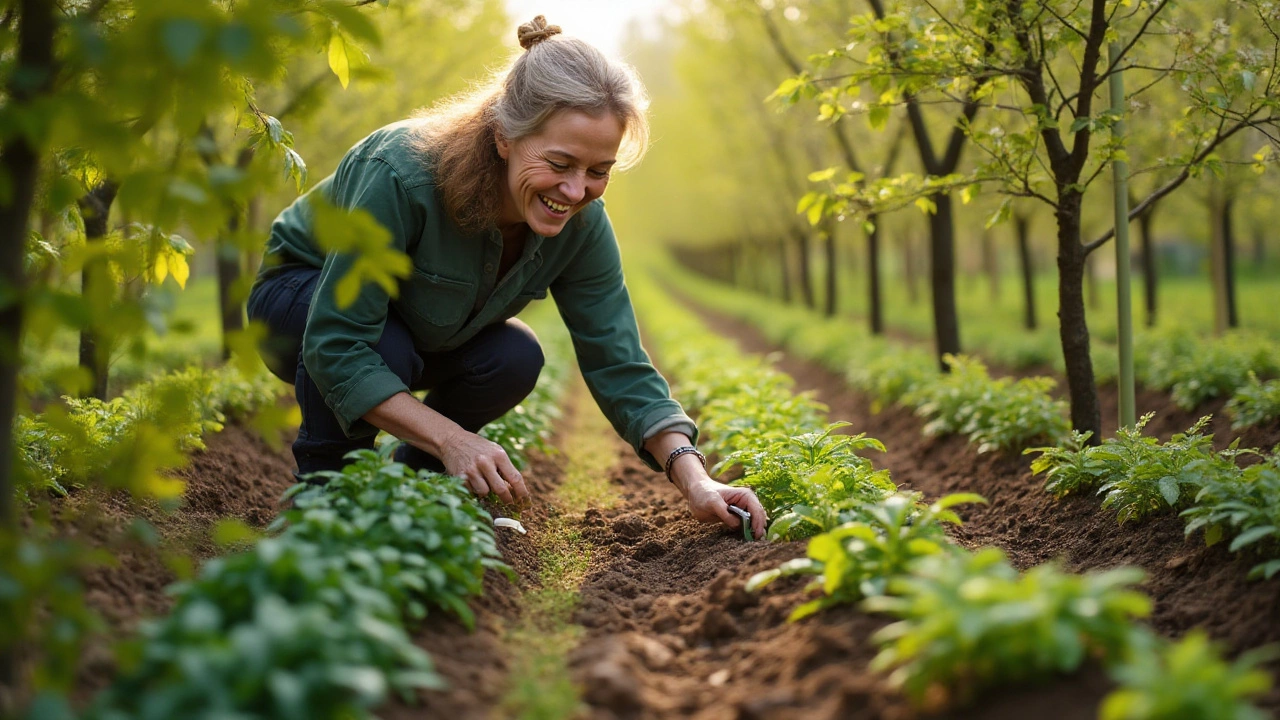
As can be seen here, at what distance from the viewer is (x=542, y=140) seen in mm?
2887

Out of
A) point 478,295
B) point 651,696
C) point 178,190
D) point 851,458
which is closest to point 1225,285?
point 851,458

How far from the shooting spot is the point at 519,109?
2.91m

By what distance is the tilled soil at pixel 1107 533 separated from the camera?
237 centimetres

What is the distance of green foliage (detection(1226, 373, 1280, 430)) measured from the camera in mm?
4734

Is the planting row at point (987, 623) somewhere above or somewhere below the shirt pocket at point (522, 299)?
below

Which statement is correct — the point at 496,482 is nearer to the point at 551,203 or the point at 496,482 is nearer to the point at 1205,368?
the point at 551,203

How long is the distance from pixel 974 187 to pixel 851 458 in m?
1.53

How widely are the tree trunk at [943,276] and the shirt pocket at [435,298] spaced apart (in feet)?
14.2

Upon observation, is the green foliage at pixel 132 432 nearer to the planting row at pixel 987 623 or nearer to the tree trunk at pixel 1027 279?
the planting row at pixel 987 623

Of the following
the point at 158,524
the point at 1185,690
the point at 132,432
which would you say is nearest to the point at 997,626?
the point at 1185,690

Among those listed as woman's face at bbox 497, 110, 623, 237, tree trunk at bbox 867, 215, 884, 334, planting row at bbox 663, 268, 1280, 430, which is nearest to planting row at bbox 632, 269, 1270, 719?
woman's face at bbox 497, 110, 623, 237

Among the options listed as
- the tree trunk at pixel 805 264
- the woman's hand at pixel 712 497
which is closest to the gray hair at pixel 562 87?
the woman's hand at pixel 712 497

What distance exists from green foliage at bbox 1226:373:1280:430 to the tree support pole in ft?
3.77

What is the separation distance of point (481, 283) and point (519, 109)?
665 mm
